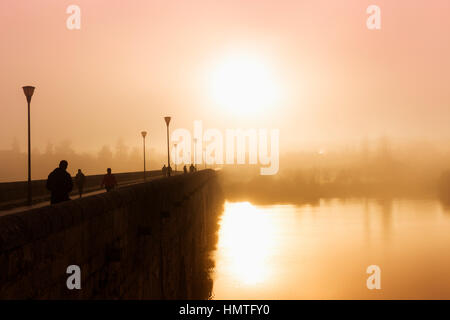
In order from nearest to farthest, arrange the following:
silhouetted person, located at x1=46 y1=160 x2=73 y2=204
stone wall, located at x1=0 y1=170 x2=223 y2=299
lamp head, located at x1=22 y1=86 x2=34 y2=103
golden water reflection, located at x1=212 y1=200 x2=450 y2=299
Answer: stone wall, located at x1=0 y1=170 x2=223 y2=299
silhouetted person, located at x1=46 y1=160 x2=73 y2=204
lamp head, located at x1=22 y1=86 x2=34 y2=103
golden water reflection, located at x1=212 y1=200 x2=450 y2=299

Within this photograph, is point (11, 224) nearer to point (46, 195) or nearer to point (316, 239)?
point (46, 195)

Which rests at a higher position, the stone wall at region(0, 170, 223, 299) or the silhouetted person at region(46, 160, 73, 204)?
the silhouetted person at region(46, 160, 73, 204)

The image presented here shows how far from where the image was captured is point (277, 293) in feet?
155

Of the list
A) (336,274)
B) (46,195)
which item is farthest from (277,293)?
(46,195)

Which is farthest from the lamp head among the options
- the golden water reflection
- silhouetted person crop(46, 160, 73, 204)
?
the golden water reflection

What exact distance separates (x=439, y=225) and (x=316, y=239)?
42427 mm

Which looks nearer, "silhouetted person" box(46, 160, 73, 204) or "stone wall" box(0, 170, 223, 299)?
"stone wall" box(0, 170, 223, 299)

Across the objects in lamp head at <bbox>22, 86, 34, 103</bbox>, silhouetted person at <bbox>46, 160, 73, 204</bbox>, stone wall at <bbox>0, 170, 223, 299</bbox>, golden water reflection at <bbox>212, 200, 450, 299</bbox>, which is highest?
lamp head at <bbox>22, 86, 34, 103</bbox>

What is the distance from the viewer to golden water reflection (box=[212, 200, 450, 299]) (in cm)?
5078

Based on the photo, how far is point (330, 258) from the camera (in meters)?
69.3

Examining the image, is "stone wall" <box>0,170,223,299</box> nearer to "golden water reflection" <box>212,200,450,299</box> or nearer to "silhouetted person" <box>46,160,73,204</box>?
"silhouetted person" <box>46,160,73,204</box>

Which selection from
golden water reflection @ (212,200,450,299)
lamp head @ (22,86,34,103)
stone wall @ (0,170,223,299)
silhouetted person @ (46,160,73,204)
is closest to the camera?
stone wall @ (0,170,223,299)

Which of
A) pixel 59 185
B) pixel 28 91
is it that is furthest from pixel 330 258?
pixel 59 185

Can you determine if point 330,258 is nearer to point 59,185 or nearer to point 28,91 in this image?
point 28,91
